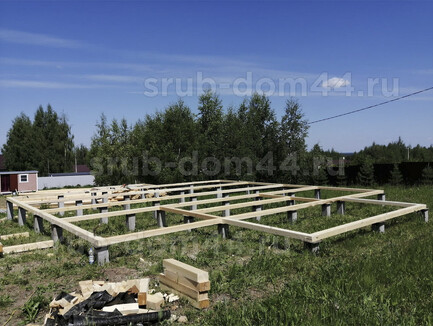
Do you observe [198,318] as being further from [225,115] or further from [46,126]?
[46,126]

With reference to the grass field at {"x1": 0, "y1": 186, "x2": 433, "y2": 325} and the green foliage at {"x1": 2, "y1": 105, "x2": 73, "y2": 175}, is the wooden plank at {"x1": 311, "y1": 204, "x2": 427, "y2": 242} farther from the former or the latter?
the green foliage at {"x1": 2, "y1": 105, "x2": 73, "y2": 175}

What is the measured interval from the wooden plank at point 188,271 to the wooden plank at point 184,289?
0.45 ft

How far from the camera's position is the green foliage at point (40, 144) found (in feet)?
137

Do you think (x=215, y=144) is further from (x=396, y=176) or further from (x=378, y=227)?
(x=378, y=227)

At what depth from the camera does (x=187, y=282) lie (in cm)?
406

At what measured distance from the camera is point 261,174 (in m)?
21.3

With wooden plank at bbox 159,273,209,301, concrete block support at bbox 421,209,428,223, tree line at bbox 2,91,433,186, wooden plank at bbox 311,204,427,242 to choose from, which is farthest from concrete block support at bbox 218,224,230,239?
tree line at bbox 2,91,433,186

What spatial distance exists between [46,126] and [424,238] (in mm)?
45467

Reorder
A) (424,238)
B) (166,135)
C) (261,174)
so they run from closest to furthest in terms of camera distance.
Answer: (424,238), (166,135), (261,174)

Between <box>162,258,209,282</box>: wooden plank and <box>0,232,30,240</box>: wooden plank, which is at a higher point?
<box>162,258,209,282</box>: wooden plank

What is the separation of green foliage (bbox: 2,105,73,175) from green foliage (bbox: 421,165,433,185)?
38530 millimetres

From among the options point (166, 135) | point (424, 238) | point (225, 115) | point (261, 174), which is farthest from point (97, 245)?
point (225, 115)

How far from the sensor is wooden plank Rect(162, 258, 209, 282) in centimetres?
388

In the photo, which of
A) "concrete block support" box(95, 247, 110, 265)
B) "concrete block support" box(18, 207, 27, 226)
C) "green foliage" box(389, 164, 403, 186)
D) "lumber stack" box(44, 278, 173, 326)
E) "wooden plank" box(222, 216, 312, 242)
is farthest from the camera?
"green foliage" box(389, 164, 403, 186)
